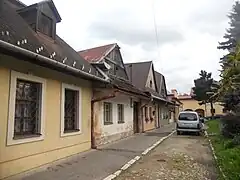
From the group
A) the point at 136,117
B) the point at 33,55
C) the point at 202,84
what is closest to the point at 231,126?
the point at 136,117

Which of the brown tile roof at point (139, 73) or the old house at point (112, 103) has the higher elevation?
the brown tile roof at point (139, 73)

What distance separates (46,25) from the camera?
11180 mm

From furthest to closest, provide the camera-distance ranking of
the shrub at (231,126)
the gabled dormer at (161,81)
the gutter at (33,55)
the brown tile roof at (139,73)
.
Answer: the gabled dormer at (161,81), the brown tile roof at (139,73), the shrub at (231,126), the gutter at (33,55)

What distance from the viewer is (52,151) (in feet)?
29.3

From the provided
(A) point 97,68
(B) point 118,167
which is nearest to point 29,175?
(B) point 118,167

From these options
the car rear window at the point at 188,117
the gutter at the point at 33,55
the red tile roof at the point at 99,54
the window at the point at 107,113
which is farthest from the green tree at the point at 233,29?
the gutter at the point at 33,55

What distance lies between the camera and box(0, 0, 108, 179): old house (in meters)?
6.98

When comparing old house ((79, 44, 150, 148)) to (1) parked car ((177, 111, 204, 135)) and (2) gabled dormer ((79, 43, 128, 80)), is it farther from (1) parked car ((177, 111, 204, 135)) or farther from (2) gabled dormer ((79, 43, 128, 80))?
(1) parked car ((177, 111, 204, 135))

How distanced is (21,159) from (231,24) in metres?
29.0

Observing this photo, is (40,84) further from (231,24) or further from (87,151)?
(231,24)

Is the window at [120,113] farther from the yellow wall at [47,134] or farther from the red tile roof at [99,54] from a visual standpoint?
the yellow wall at [47,134]

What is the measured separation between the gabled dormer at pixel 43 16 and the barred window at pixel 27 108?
10.0ft

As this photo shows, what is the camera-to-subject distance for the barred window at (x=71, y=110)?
34.1 ft

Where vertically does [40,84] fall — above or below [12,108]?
above
